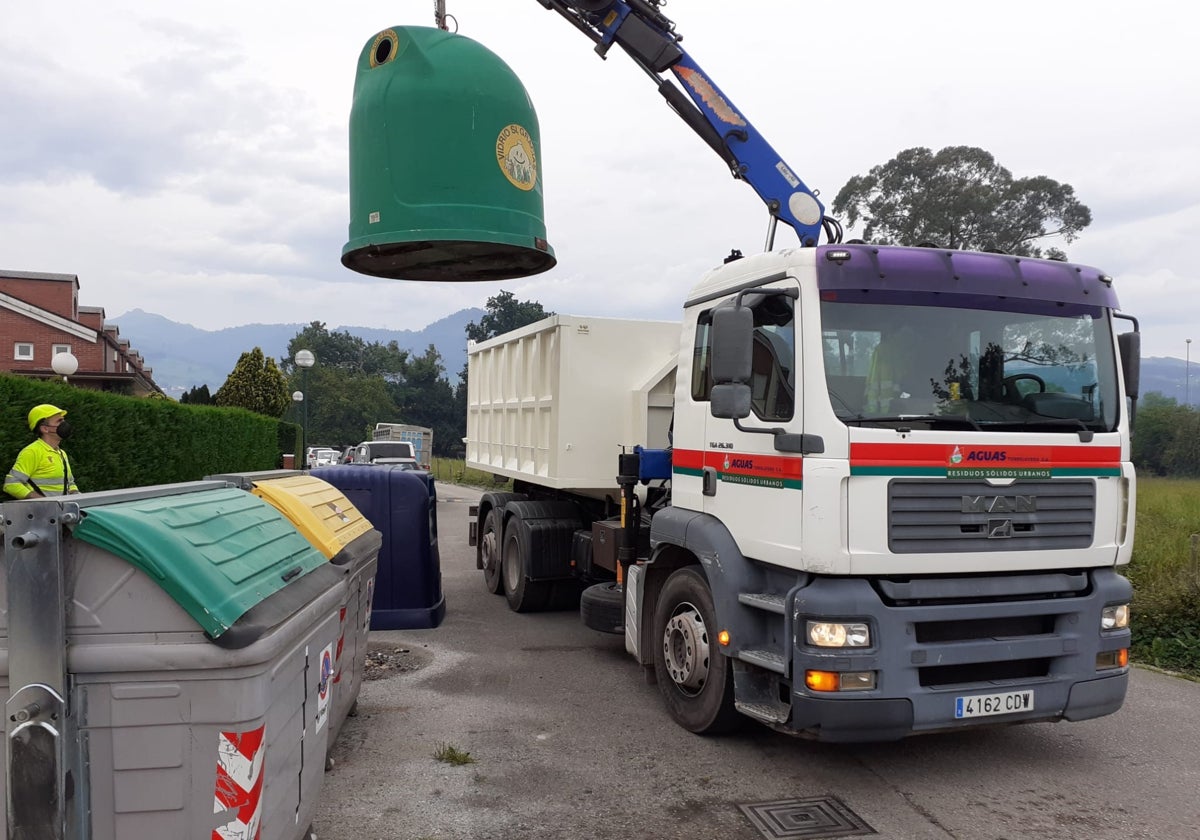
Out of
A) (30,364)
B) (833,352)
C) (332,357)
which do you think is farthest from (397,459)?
(332,357)

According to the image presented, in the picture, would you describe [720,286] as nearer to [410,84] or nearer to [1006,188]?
[410,84]

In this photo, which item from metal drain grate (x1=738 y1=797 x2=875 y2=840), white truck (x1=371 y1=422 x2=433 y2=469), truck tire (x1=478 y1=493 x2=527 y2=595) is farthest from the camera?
white truck (x1=371 y1=422 x2=433 y2=469)

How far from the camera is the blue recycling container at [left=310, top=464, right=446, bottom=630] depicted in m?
7.83

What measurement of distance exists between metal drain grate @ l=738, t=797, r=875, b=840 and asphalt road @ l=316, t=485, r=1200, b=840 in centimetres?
1

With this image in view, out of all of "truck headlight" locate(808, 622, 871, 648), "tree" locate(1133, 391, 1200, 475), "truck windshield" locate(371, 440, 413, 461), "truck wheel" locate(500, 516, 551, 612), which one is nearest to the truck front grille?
"truck headlight" locate(808, 622, 871, 648)

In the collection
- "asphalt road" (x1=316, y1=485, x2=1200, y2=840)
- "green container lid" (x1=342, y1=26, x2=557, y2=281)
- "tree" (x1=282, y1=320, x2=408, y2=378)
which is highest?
"tree" (x1=282, y1=320, x2=408, y2=378)

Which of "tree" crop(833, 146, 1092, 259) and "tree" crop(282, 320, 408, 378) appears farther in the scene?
"tree" crop(282, 320, 408, 378)

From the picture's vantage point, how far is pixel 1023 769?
4.89m

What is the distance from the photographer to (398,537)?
7.82 m

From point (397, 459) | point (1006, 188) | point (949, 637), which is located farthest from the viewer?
point (1006, 188)

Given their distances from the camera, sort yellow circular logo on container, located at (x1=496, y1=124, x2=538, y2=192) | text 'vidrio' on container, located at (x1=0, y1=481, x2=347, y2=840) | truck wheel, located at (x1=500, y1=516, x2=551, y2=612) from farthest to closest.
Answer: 1. truck wheel, located at (x1=500, y1=516, x2=551, y2=612)
2. yellow circular logo on container, located at (x1=496, y1=124, x2=538, y2=192)
3. text 'vidrio' on container, located at (x1=0, y1=481, x2=347, y2=840)

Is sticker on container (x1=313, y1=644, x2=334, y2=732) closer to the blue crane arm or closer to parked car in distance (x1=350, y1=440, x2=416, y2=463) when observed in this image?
the blue crane arm

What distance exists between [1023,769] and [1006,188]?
3289cm

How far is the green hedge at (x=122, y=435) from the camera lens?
821cm
